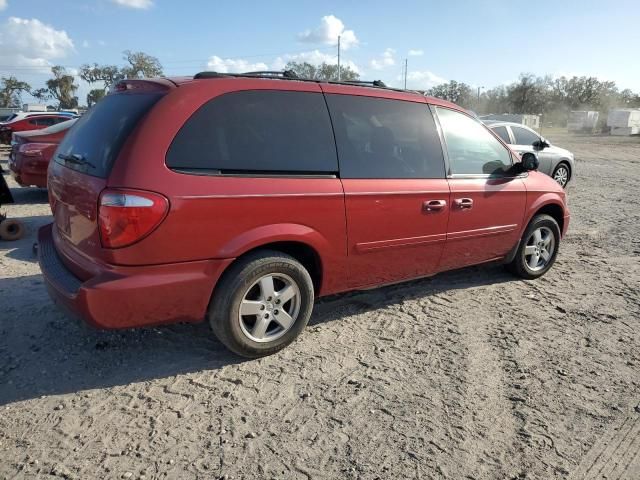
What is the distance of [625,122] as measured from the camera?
5353 cm

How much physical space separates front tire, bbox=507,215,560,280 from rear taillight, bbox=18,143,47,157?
24.4ft

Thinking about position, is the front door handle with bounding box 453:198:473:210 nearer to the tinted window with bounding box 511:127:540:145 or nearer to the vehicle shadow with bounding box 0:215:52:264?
the vehicle shadow with bounding box 0:215:52:264

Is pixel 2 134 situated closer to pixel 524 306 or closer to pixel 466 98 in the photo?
pixel 524 306

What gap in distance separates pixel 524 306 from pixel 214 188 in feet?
10.0

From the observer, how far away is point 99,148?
2973 millimetres

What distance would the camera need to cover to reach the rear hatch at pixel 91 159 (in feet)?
9.16

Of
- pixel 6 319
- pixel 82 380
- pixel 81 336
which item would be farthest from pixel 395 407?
pixel 6 319

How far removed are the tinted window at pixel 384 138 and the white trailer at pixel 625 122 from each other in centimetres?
6030

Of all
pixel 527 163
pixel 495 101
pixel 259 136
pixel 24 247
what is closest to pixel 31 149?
pixel 24 247

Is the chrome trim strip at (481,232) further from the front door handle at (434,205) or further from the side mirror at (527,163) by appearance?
the side mirror at (527,163)

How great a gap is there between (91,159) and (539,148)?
416 inches

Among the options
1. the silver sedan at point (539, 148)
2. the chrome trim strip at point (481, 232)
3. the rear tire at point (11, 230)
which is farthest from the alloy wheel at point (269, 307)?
the silver sedan at point (539, 148)

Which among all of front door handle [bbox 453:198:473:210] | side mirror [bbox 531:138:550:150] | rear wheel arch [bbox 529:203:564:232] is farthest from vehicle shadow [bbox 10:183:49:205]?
side mirror [bbox 531:138:550:150]

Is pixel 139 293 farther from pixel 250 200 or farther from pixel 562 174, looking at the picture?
pixel 562 174
